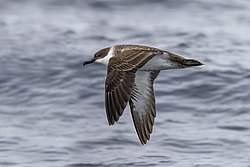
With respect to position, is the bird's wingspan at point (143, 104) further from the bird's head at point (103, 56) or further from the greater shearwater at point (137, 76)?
the bird's head at point (103, 56)

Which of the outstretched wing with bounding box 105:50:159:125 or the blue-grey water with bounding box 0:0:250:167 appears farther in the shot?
the blue-grey water with bounding box 0:0:250:167

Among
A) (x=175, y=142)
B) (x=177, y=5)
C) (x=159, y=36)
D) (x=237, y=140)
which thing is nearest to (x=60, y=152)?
(x=175, y=142)

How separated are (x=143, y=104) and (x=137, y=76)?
309 mm

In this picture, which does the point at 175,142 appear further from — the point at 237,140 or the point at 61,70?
the point at 61,70

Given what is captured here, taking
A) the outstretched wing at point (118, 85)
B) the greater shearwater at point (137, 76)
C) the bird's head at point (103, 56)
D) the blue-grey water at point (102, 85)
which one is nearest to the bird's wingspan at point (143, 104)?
the greater shearwater at point (137, 76)

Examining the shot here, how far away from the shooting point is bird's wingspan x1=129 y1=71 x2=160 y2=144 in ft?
28.7

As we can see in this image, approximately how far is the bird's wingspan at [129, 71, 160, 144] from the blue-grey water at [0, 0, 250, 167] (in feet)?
2.46

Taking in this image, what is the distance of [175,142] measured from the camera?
10.0m

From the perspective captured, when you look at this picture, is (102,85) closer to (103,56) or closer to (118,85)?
(103,56)

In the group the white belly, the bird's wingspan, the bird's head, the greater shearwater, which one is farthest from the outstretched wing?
the bird's wingspan

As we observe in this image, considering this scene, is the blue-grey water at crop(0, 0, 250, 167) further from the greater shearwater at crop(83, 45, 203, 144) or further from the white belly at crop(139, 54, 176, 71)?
the white belly at crop(139, 54, 176, 71)

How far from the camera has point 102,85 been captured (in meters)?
12.1

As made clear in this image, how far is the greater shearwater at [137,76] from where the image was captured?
7.69 m

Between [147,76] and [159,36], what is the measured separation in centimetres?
552
